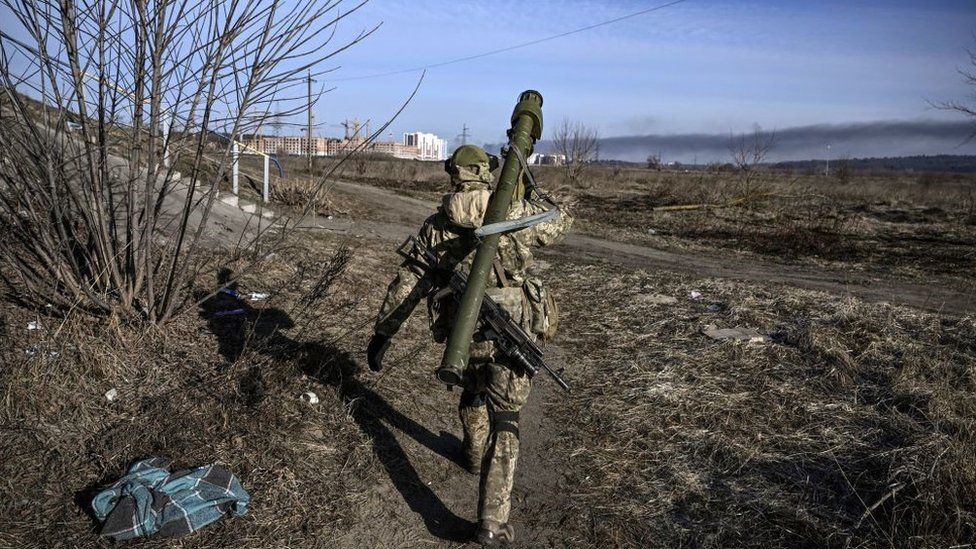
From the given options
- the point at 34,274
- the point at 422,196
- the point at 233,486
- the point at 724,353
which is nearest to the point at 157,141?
the point at 34,274

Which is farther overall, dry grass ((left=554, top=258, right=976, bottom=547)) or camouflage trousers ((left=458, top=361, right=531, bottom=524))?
dry grass ((left=554, top=258, right=976, bottom=547))

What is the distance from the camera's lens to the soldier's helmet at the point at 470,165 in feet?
11.4

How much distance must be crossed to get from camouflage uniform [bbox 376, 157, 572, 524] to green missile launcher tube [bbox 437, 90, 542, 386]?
0.25 m

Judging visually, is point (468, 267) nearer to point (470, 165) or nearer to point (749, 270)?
point (470, 165)

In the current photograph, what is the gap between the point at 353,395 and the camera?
462cm

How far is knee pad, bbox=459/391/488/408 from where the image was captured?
3.69m

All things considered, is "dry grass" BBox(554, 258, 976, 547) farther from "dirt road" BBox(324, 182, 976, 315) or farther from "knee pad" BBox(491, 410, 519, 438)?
"dirt road" BBox(324, 182, 976, 315)

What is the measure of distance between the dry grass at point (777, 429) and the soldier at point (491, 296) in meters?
0.67

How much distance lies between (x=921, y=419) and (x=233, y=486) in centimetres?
431

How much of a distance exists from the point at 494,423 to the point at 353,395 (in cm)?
161

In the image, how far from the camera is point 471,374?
3.61 m

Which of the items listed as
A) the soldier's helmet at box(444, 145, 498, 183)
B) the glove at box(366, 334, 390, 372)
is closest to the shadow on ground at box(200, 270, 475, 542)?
the glove at box(366, 334, 390, 372)

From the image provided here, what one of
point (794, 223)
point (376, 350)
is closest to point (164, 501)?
point (376, 350)

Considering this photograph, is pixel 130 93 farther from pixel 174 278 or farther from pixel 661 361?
pixel 661 361
